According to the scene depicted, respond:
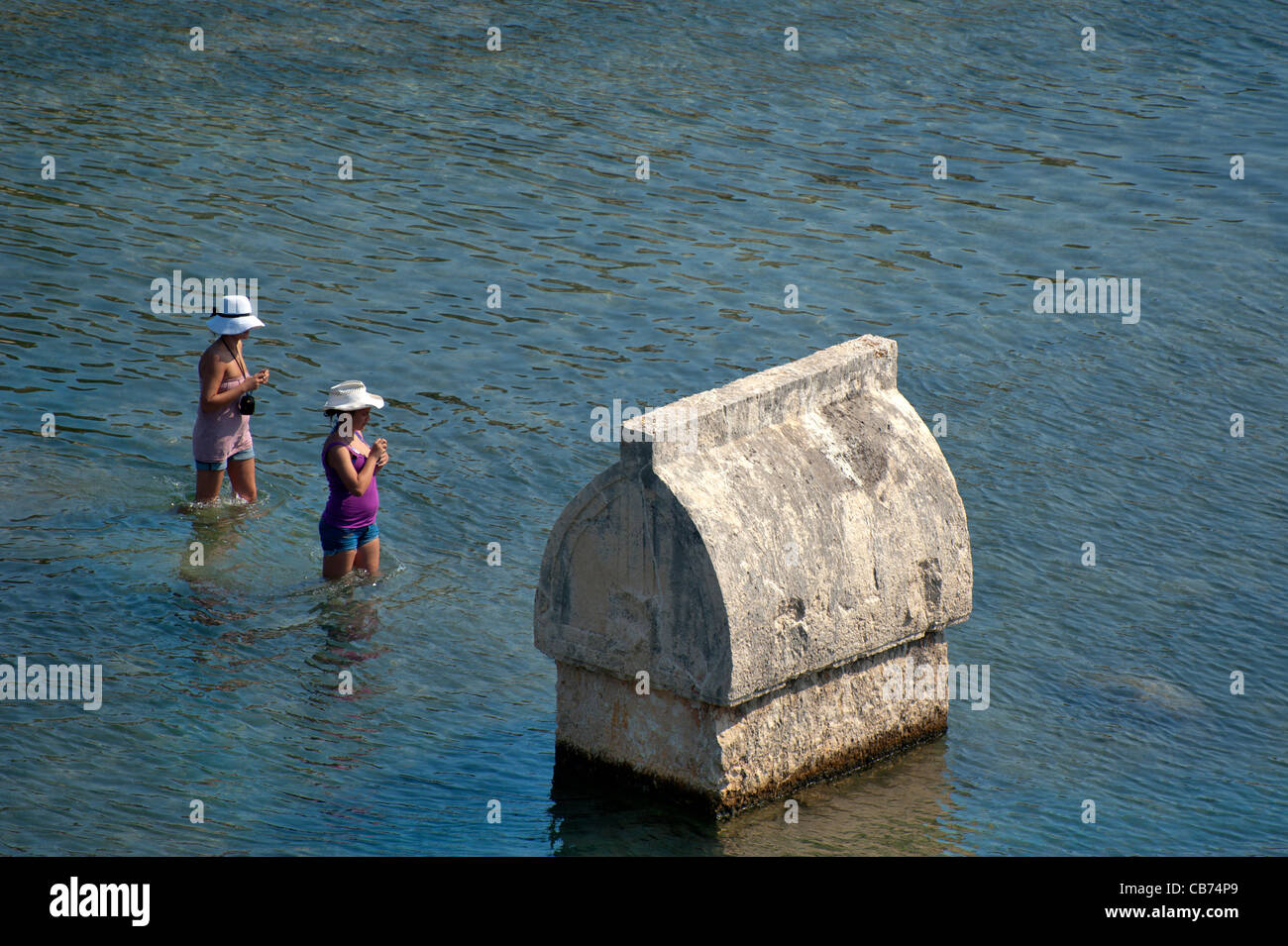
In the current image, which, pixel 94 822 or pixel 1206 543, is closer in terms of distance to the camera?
pixel 94 822

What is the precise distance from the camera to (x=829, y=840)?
23.3 feet

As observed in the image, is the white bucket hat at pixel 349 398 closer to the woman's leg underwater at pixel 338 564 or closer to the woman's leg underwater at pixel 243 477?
the woman's leg underwater at pixel 338 564

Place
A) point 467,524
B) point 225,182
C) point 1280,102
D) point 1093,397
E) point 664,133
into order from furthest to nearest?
point 1280,102, point 664,133, point 225,182, point 1093,397, point 467,524

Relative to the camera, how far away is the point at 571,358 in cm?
1310

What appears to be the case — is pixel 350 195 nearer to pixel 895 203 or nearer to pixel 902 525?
pixel 895 203

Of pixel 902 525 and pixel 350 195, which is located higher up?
pixel 350 195

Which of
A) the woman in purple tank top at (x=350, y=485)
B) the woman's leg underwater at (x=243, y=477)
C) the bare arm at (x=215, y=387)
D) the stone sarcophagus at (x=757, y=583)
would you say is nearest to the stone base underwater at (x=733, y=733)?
the stone sarcophagus at (x=757, y=583)

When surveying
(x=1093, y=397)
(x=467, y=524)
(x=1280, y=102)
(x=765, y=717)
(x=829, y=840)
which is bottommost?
(x=829, y=840)

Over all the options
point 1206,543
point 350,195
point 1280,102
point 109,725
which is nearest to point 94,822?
point 109,725

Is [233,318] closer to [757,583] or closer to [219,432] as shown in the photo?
[219,432]

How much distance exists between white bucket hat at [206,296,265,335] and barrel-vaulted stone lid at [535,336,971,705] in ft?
12.2

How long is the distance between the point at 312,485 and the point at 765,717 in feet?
15.7

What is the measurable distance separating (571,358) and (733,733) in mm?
6555

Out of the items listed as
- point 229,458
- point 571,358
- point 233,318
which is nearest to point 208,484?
point 229,458
